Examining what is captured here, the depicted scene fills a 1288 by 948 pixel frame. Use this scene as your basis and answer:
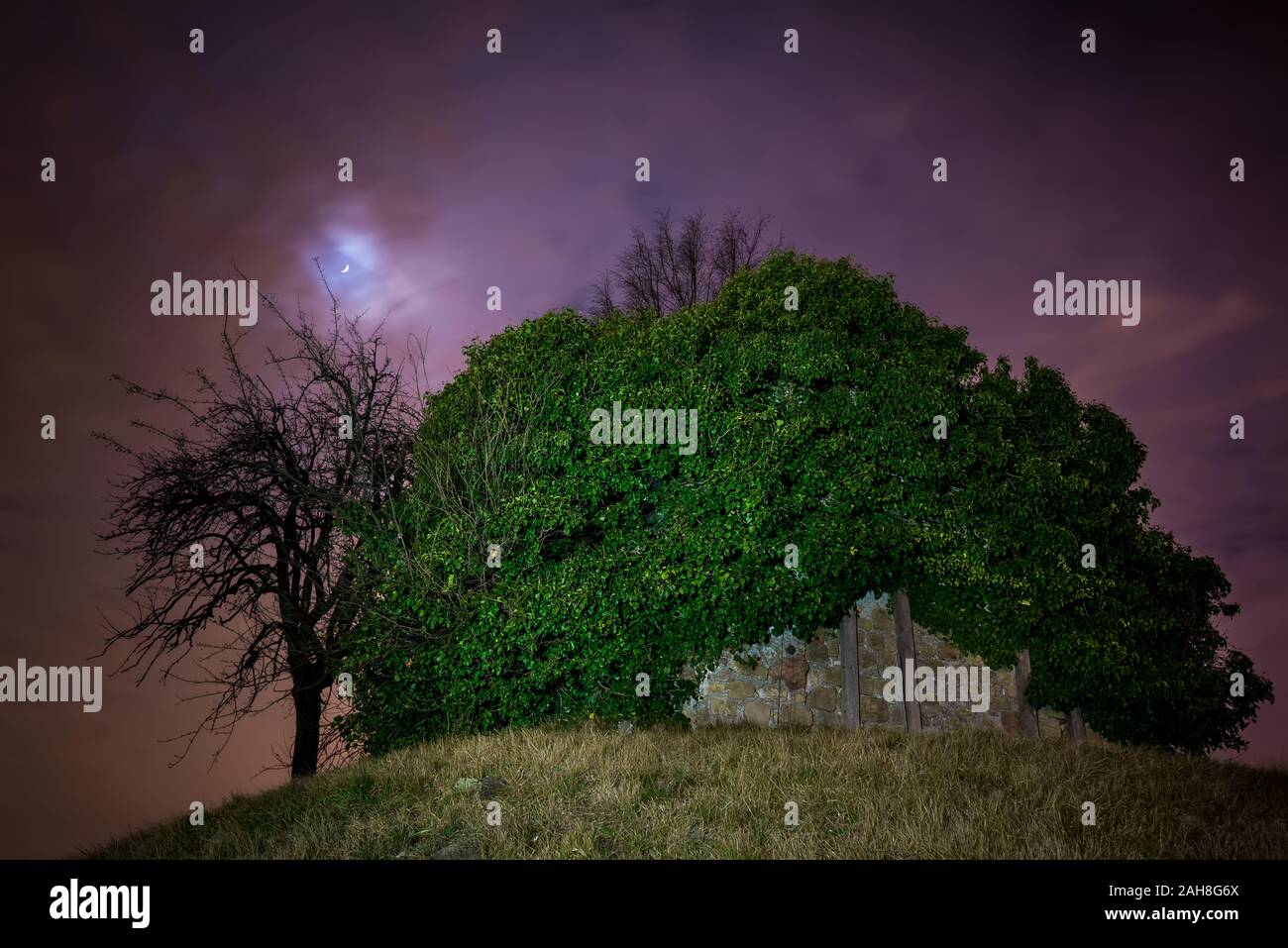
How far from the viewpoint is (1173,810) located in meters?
10.6

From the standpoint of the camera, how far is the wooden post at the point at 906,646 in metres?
16.1

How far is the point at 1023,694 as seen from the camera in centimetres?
1664

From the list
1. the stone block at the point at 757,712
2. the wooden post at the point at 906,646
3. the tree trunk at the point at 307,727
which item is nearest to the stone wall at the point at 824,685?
the stone block at the point at 757,712

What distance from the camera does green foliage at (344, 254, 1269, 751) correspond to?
591 inches

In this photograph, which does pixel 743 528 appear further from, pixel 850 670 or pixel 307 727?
pixel 307 727

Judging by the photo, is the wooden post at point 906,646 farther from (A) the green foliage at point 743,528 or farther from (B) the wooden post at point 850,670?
(B) the wooden post at point 850,670

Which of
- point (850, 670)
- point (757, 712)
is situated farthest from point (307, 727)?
point (850, 670)

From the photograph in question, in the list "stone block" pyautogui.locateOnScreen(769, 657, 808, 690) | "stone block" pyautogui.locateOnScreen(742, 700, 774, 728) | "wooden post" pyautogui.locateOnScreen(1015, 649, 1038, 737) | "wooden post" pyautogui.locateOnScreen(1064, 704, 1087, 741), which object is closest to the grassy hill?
"stone block" pyautogui.locateOnScreen(742, 700, 774, 728)

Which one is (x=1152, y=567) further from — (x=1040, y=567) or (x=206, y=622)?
(x=206, y=622)

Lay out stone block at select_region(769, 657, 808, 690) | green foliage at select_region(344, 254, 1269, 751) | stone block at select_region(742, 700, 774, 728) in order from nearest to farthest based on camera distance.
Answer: green foliage at select_region(344, 254, 1269, 751) < stone block at select_region(742, 700, 774, 728) < stone block at select_region(769, 657, 808, 690)

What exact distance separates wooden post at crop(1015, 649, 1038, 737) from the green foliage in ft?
1.18

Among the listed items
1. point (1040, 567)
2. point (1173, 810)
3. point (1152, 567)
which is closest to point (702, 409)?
point (1040, 567)

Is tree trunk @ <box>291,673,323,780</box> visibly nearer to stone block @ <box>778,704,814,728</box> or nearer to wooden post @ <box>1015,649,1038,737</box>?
stone block @ <box>778,704,814,728</box>
